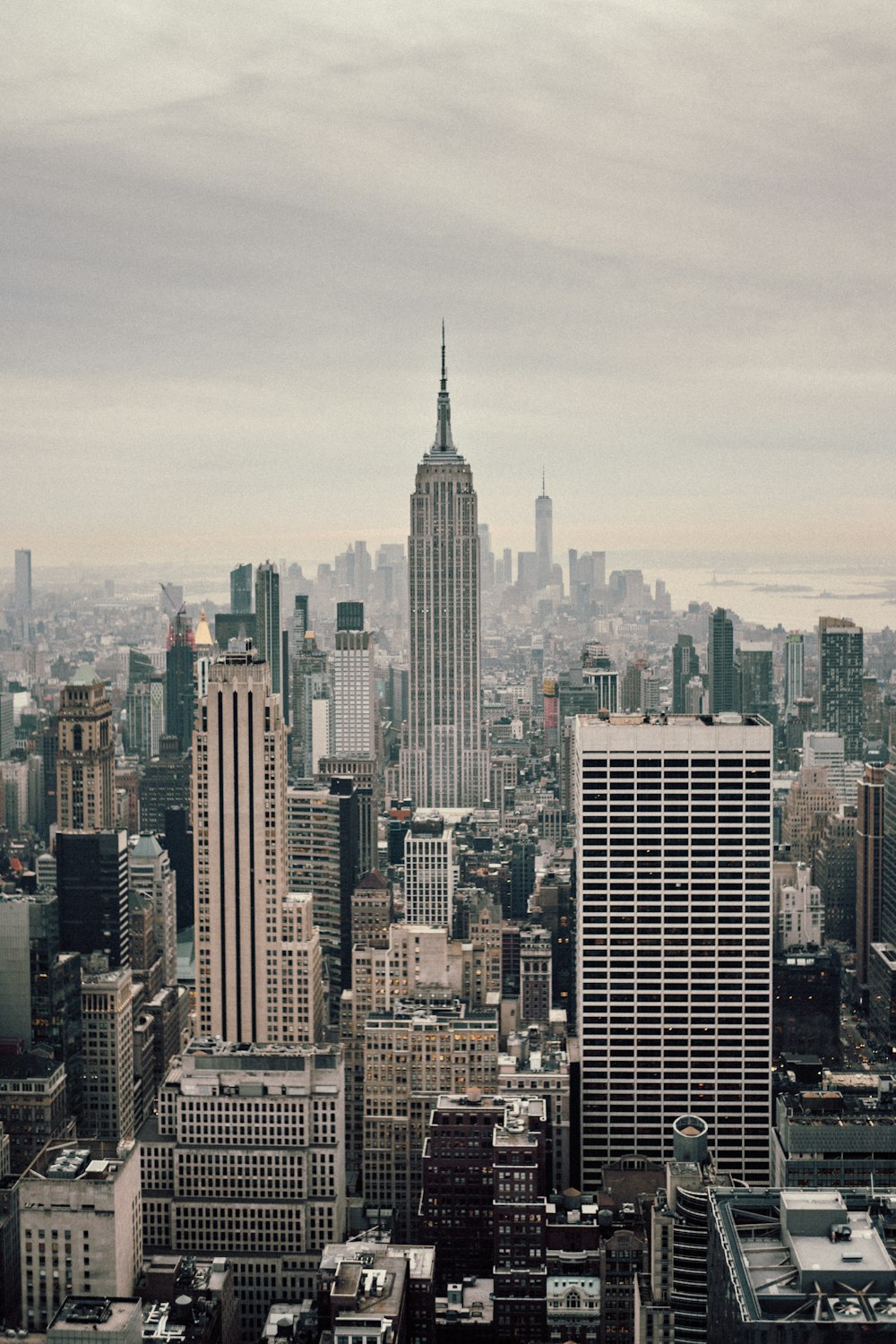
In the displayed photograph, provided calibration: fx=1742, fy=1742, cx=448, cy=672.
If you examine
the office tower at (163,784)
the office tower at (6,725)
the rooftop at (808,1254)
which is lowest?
the rooftop at (808,1254)

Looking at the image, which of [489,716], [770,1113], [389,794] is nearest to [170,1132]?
[770,1113]

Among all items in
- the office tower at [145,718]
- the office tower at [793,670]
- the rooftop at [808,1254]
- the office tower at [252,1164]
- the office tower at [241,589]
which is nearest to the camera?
the rooftop at [808,1254]

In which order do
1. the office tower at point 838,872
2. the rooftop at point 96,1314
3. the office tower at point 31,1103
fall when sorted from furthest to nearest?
the office tower at point 838,872 → the office tower at point 31,1103 → the rooftop at point 96,1314

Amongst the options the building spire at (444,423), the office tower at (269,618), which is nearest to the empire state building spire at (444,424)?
the building spire at (444,423)

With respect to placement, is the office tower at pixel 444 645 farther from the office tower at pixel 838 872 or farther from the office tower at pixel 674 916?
the office tower at pixel 674 916

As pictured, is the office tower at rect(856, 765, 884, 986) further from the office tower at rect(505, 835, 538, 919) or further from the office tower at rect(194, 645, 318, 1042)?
the office tower at rect(194, 645, 318, 1042)
